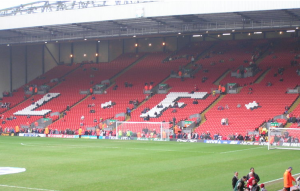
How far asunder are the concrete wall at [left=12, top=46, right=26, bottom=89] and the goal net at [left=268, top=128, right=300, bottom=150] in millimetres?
42399

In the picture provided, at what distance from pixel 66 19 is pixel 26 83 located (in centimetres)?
2493

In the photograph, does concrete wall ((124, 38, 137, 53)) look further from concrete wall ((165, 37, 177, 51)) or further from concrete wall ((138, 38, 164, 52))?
concrete wall ((165, 37, 177, 51))

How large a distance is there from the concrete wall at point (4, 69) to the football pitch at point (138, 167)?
3190 cm

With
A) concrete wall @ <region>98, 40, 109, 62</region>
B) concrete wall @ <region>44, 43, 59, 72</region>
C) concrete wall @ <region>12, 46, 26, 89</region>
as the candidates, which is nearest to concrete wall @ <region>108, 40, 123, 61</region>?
concrete wall @ <region>98, 40, 109, 62</region>

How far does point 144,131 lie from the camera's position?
44.3 m

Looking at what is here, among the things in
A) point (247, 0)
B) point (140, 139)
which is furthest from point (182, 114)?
point (247, 0)

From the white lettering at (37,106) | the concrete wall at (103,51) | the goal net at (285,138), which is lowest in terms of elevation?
the goal net at (285,138)

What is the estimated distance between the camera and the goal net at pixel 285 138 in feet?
110

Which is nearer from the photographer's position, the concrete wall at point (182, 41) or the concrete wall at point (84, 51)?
the concrete wall at point (182, 41)

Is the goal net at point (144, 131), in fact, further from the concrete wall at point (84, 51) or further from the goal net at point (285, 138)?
the concrete wall at point (84, 51)

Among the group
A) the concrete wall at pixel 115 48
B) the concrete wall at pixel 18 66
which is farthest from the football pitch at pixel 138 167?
the concrete wall at pixel 115 48

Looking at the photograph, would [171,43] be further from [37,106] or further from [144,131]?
[144,131]

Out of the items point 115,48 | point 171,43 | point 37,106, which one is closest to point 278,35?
point 171,43

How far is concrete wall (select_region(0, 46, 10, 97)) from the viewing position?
64.4 m
